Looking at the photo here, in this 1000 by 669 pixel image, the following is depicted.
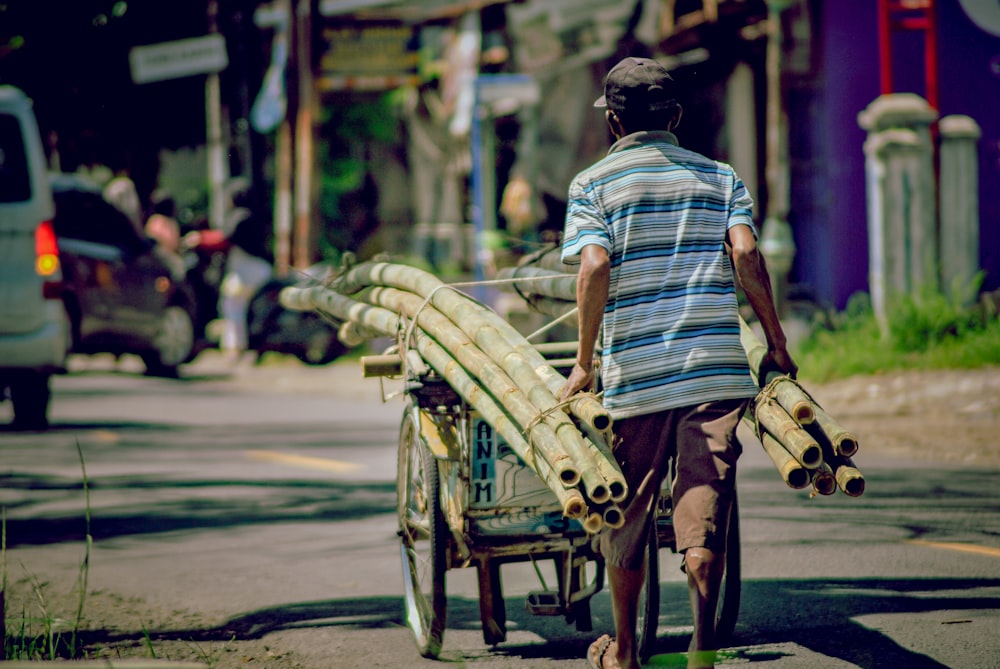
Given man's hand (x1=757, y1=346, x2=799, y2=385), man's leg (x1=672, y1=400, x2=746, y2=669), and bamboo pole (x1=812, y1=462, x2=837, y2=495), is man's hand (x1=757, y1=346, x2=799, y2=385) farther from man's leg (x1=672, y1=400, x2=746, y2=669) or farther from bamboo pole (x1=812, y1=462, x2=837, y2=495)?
bamboo pole (x1=812, y1=462, x2=837, y2=495)

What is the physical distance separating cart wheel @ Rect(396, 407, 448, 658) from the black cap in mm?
1428

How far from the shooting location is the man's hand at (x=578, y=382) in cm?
416

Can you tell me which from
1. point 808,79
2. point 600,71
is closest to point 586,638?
point 808,79

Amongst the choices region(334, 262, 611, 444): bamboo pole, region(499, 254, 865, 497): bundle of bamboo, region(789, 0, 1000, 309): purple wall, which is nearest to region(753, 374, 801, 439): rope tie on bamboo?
region(499, 254, 865, 497): bundle of bamboo

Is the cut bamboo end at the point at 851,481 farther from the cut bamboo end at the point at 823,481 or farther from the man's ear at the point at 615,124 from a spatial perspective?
the man's ear at the point at 615,124

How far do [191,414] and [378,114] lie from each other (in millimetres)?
13018

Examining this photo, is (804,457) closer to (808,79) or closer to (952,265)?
(952,265)

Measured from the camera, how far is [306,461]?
1009 centimetres

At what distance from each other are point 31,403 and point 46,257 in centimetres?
134

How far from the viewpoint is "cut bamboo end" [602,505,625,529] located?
12.9 ft

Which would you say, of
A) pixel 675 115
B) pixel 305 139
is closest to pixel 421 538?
pixel 675 115

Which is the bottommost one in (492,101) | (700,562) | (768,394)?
(700,562)

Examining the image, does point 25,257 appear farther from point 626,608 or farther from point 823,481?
point 823,481

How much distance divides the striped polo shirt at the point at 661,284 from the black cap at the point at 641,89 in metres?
0.14
